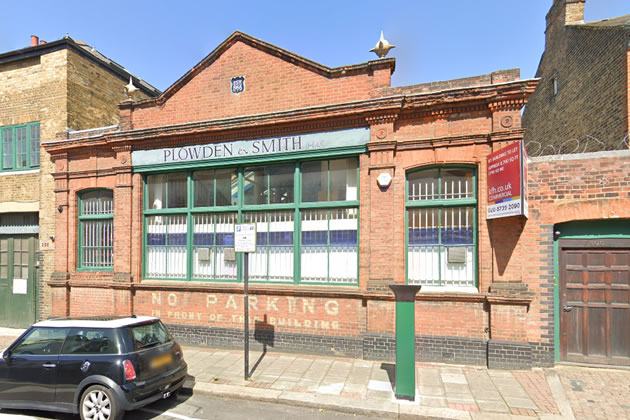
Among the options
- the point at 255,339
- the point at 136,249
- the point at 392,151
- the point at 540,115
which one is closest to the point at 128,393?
the point at 255,339

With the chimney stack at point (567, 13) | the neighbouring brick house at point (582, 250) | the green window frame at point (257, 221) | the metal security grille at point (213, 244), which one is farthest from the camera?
the chimney stack at point (567, 13)

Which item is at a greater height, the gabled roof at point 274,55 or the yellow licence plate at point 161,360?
the gabled roof at point 274,55

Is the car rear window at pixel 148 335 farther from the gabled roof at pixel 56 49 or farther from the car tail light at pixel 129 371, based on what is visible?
the gabled roof at pixel 56 49

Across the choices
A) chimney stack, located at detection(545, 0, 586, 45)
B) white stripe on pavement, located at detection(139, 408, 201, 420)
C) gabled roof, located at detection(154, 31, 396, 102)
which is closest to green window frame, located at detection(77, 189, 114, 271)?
gabled roof, located at detection(154, 31, 396, 102)

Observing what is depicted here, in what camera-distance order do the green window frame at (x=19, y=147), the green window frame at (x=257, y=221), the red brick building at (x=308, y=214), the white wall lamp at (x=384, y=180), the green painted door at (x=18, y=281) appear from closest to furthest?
1. the red brick building at (x=308, y=214)
2. the white wall lamp at (x=384, y=180)
3. the green window frame at (x=257, y=221)
4. the green painted door at (x=18, y=281)
5. the green window frame at (x=19, y=147)

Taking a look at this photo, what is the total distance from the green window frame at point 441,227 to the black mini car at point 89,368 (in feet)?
16.3

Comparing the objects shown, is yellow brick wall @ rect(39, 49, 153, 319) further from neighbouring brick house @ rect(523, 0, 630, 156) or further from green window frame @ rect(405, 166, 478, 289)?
neighbouring brick house @ rect(523, 0, 630, 156)

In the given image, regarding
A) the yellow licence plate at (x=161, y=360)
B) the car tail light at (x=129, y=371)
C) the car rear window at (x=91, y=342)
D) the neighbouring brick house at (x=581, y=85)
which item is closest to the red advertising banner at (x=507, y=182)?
the neighbouring brick house at (x=581, y=85)

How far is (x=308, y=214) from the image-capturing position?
7824mm

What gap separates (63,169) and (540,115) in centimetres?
1649

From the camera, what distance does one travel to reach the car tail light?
455 cm

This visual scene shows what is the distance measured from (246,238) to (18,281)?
A: 367 inches

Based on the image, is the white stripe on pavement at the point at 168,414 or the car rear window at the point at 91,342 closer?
the car rear window at the point at 91,342

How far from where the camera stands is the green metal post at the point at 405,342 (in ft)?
17.1
